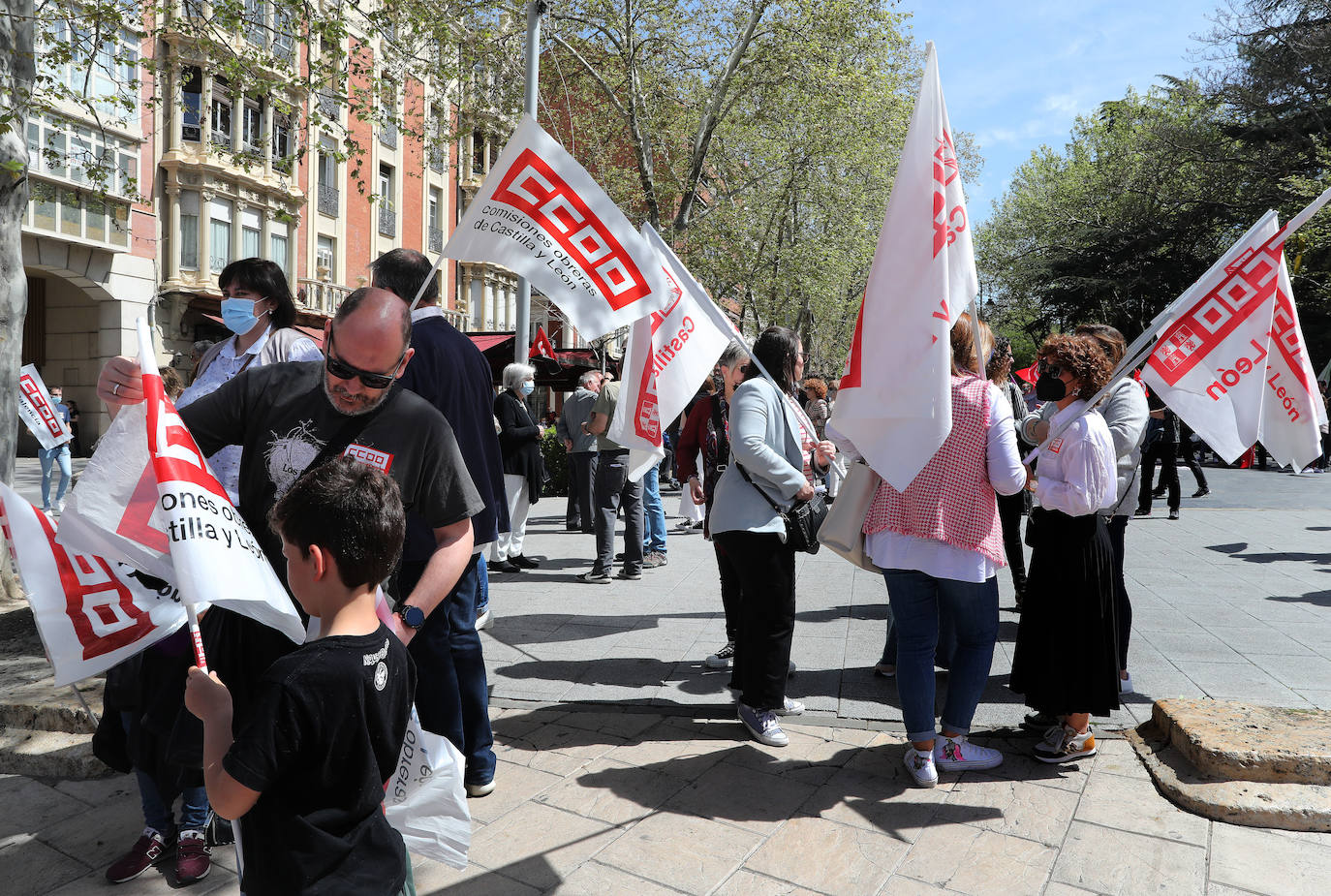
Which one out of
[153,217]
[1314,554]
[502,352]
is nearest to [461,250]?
[1314,554]

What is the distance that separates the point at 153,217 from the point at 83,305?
2784mm

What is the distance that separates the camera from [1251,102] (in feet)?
85.4

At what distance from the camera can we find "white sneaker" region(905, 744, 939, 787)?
3.83 m

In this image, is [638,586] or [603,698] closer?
[603,698]

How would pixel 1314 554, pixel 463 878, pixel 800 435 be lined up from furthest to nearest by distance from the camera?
pixel 1314 554, pixel 800 435, pixel 463 878

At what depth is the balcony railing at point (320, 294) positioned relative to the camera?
95.5ft

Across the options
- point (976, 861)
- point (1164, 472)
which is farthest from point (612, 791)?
point (1164, 472)

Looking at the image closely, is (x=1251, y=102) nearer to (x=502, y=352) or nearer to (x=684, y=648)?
(x=502, y=352)

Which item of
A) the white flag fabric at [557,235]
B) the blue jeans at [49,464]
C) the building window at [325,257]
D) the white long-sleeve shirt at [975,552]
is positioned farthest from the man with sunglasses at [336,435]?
the building window at [325,257]

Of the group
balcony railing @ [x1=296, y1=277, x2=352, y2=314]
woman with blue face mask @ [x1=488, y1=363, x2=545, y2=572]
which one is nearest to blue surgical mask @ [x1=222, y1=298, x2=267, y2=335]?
woman with blue face mask @ [x1=488, y1=363, x2=545, y2=572]

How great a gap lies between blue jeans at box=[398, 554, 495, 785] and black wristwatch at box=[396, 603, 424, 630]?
690mm

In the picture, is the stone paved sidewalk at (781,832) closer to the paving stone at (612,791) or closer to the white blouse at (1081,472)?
the paving stone at (612,791)

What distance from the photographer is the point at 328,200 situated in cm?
3056

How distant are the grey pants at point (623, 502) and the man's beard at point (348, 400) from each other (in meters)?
5.70
